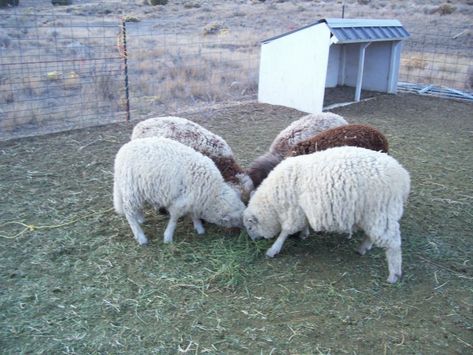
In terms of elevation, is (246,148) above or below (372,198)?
below

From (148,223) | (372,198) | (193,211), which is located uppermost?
(372,198)

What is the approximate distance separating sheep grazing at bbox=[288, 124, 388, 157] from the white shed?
4.79m

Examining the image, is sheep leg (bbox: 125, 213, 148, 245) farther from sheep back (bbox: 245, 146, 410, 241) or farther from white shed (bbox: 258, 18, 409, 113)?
white shed (bbox: 258, 18, 409, 113)

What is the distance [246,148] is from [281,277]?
395 centimetres

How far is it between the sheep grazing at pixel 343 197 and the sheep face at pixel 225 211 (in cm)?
35

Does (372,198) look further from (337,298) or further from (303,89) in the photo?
(303,89)

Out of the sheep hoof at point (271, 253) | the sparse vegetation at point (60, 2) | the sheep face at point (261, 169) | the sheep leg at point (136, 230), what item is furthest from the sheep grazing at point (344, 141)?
the sparse vegetation at point (60, 2)

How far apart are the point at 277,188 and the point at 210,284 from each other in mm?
1206

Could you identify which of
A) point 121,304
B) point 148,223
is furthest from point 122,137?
point 121,304

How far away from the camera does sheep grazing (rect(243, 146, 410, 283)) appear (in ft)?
14.3

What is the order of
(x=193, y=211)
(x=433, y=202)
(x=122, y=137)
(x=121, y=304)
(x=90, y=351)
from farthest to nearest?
(x=122, y=137), (x=433, y=202), (x=193, y=211), (x=121, y=304), (x=90, y=351)

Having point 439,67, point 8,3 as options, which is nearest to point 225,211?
point 439,67

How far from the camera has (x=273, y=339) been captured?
3.67 metres

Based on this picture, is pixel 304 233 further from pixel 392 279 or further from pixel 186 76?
pixel 186 76
